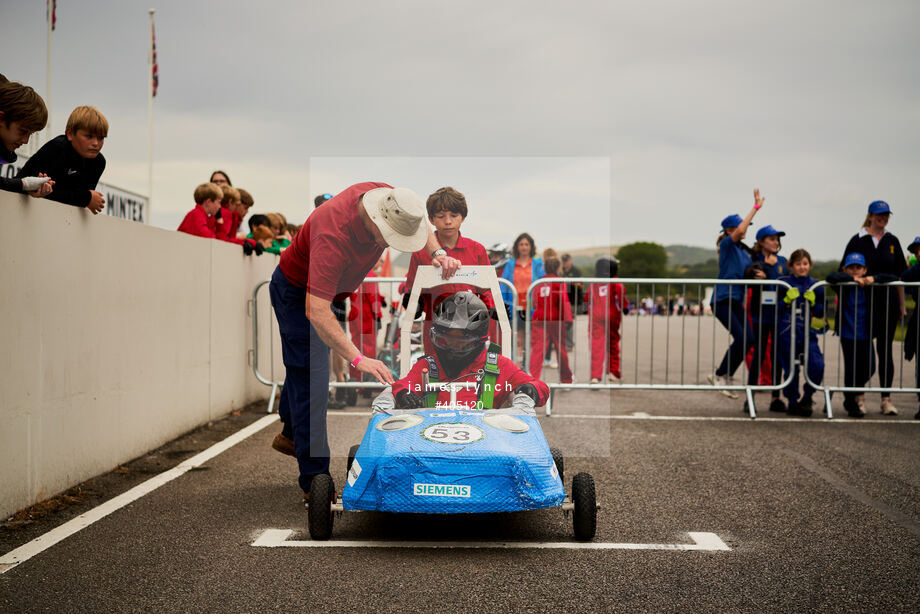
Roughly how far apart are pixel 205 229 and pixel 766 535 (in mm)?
6168

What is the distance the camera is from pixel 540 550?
13.1 feet

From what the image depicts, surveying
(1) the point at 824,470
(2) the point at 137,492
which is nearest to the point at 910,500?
(1) the point at 824,470

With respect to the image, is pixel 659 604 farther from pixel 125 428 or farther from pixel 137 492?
pixel 125 428

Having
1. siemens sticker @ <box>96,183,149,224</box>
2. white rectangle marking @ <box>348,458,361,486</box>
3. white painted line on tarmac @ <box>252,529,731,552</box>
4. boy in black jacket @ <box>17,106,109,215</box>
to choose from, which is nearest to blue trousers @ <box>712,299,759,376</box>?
white painted line on tarmac @ <box>252,529,731,552</box>

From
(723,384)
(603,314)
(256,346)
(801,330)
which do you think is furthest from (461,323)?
(723,384)

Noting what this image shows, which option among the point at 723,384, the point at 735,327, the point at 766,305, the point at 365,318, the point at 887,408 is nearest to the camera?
the point at 887,408

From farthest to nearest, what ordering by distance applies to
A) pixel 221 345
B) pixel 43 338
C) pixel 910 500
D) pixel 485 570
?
pixel 221 345 < pixel 910 500 < pixel 43 338 < pixel 485 570

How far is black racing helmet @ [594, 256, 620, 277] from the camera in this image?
10.2 meters

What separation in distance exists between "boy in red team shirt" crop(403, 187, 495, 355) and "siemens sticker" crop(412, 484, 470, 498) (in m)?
1.48

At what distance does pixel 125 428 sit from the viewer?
5801 mm

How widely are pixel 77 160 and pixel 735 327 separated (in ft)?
22.6

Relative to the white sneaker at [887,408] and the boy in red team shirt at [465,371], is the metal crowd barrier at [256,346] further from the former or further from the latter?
the white sneaker at [887,408]

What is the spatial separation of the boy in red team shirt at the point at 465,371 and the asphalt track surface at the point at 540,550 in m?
0.68

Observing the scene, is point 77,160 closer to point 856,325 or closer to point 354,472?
point 354,472
